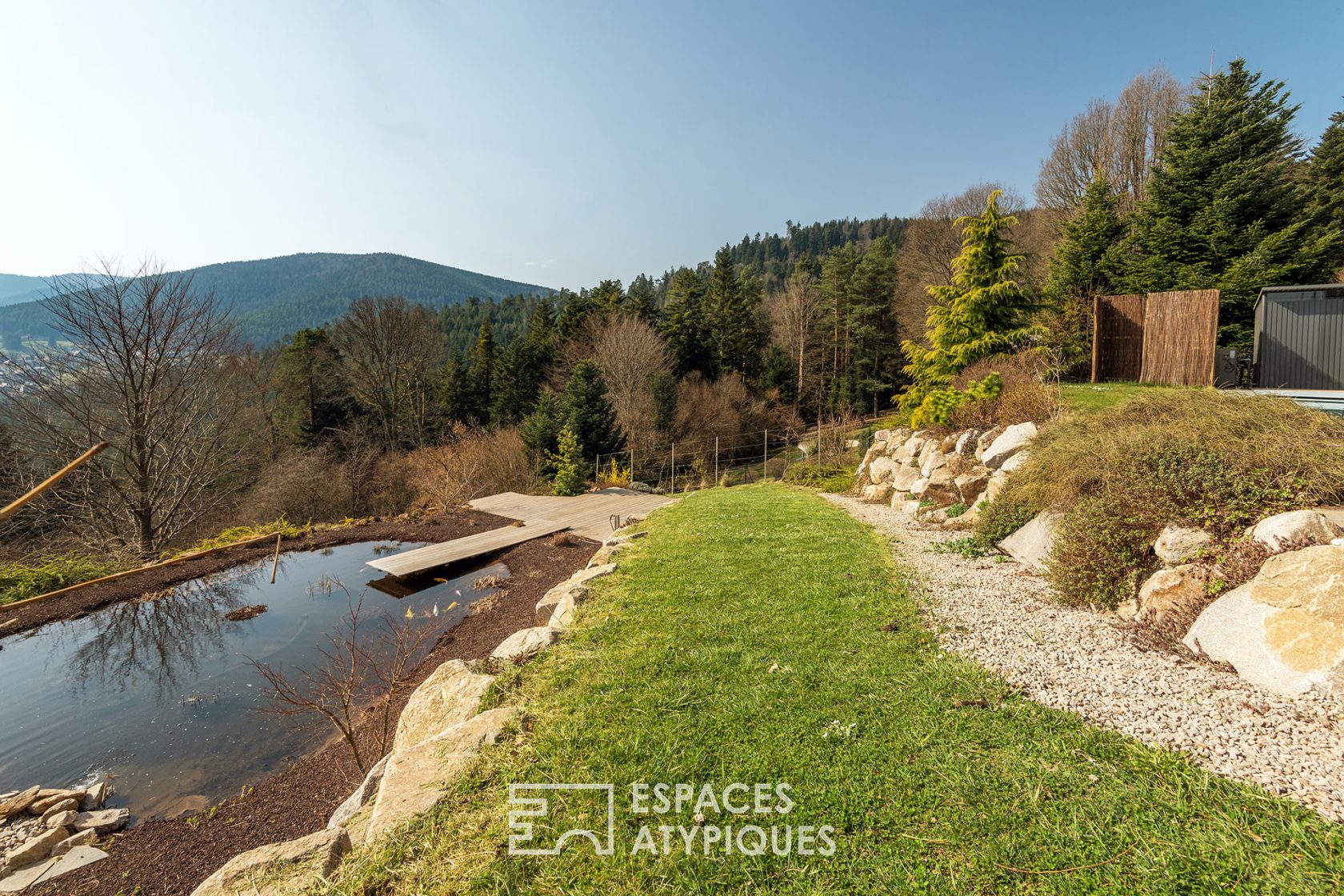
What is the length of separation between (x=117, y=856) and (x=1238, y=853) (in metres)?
5.26

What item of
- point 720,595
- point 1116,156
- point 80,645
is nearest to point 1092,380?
point 720,595

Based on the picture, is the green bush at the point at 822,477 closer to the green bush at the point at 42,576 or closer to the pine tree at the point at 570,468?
the pine tree at the point at 570,468

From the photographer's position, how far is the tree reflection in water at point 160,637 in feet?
17.1

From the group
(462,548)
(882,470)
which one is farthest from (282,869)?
(882,470)

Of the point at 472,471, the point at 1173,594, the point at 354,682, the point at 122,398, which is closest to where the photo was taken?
the point at 1173,594

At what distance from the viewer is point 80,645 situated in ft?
18.8

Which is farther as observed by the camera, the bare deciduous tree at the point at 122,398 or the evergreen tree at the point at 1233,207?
the evergreen tree at the point at 1233,207

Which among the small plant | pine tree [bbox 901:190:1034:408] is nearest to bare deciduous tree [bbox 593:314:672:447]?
pine tree [bbox 901:190:1034:408]

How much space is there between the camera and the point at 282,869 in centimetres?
201

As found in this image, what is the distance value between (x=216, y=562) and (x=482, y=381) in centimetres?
2584

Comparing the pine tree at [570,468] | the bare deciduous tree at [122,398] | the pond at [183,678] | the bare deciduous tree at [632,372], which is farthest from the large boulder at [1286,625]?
the bare deciduous tree at [632,372]

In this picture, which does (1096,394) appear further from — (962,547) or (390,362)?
(390,362)

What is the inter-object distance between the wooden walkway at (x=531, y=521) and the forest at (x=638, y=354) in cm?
182

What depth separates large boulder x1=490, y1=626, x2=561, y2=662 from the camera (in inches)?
141
